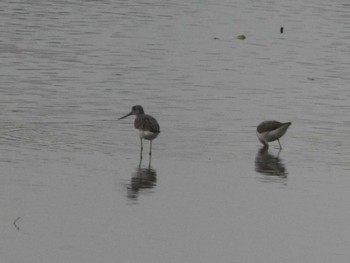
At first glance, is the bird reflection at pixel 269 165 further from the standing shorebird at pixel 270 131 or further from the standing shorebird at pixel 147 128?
the standing shorebird at pixel 147 128

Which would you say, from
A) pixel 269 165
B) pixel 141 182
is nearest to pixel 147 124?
pixel 269 165

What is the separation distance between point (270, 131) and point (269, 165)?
5.69 feet

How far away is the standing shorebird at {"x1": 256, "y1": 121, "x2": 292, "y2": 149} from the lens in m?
22.2

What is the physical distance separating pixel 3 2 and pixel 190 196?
36055mm

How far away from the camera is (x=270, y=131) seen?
22203mm

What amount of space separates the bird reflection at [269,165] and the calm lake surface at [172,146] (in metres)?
0.06

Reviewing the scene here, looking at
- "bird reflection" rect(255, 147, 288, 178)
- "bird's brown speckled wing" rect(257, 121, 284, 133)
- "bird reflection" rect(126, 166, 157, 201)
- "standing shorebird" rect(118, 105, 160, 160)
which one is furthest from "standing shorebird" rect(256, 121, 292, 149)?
"bird reflection" rect(126, 166, 157, 201)

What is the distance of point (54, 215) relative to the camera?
15609mm

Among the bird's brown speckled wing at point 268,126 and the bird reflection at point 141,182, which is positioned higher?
the bird's brown speckled wing at point 268,126

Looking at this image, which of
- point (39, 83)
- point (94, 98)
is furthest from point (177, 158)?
point (39, 83)

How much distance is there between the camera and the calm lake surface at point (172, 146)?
1475cm

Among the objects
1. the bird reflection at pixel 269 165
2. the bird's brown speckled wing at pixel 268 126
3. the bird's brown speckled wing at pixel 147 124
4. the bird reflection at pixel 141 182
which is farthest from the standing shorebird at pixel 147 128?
the bird's brown speckled wing at pixel 268 126

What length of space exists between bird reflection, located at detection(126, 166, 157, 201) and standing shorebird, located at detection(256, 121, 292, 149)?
330 cm

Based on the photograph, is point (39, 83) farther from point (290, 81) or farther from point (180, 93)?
point (290, 81)
